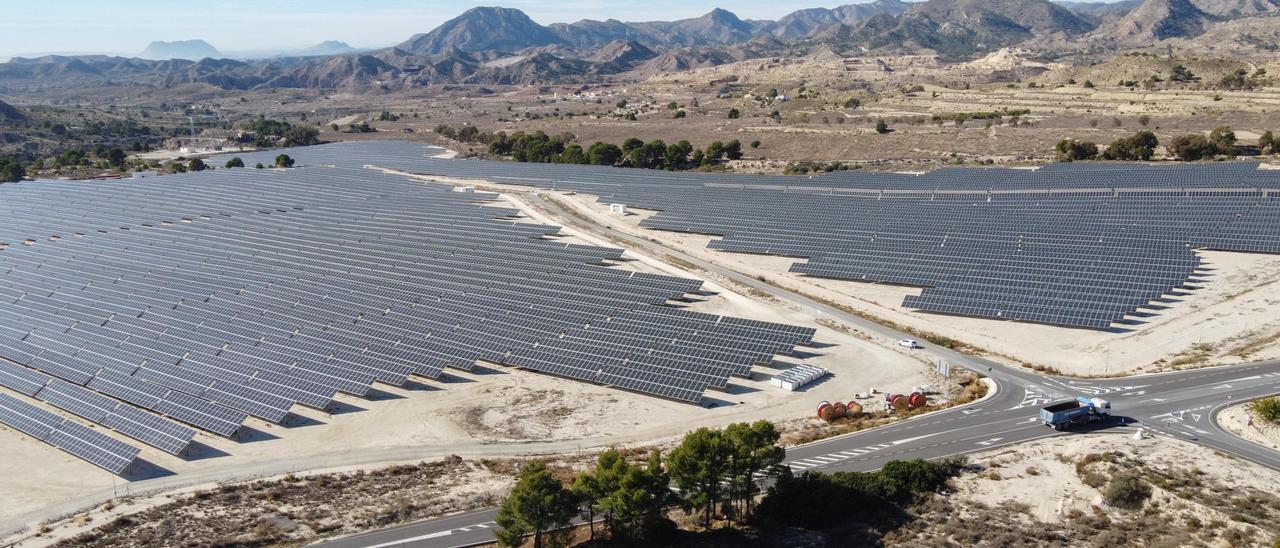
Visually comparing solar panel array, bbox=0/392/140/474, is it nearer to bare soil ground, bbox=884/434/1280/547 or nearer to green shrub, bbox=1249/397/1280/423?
bare soil ground, bbox=884/434/1280/547

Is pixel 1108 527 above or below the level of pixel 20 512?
above

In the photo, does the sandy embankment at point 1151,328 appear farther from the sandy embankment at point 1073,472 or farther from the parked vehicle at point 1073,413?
the sandy embankment at point 1073,472

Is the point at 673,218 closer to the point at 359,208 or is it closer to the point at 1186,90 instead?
the point at 359,208

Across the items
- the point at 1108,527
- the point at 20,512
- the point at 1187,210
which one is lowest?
the point at 20,512

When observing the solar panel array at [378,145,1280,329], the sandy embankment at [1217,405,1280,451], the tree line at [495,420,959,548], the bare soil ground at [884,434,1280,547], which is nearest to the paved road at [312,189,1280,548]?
the sandy embankment at [1217,405,1280,451]

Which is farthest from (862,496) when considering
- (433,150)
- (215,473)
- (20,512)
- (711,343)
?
(433,150)

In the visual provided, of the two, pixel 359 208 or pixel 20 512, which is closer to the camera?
pixel 20 512

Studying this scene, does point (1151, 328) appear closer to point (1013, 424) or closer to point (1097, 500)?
point (1013, 424)
